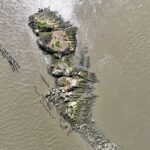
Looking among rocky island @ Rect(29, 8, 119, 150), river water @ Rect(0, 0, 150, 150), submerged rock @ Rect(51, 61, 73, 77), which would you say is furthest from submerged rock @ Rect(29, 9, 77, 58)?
submerged rock @ Rect(51, 61, 73, 77)

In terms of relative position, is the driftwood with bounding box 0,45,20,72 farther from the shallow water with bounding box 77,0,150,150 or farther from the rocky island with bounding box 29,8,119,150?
the shallow water with bounding box 77,0,150,150

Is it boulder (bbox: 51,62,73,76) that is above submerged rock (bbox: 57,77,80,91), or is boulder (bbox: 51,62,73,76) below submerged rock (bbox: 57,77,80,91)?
above

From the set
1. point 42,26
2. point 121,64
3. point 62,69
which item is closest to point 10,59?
point 42,26

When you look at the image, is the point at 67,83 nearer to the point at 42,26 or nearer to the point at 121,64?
the point at 121,64

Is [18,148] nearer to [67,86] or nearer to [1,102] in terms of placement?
[1,102]

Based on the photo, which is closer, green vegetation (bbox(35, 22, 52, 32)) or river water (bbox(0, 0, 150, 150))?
river water (bbox(0, 0, 150, 150))

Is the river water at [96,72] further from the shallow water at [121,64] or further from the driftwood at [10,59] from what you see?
the driftwood at [10,59]

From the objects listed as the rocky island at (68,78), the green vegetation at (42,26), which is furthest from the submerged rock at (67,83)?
the green vegetation at (42,26)
